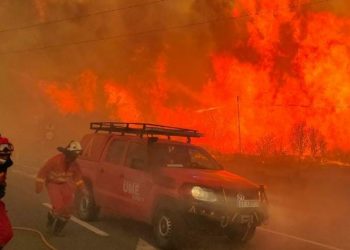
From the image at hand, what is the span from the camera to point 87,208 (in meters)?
9.63

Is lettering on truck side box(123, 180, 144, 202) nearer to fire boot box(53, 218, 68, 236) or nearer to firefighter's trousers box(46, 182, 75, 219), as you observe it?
firefighter's trousers box(46, 182, 75, 219)

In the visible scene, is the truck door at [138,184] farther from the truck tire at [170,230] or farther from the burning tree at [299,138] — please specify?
the burning tree at [299,138]

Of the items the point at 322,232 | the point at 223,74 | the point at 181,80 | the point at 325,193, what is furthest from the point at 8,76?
the point at 322,232

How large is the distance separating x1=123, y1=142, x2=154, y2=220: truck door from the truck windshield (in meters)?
0.18

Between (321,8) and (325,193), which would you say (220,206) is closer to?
(325,193)

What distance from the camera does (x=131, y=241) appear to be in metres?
7.94

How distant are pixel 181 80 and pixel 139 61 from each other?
231 inches

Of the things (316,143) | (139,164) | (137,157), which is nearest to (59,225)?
(139,164)

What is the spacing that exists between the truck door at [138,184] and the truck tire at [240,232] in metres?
1.38

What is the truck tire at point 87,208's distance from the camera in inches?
378

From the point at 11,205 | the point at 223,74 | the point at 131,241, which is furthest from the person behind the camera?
the point at 223,74

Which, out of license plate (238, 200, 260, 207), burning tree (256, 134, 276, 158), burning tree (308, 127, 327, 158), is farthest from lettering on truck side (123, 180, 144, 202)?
burning tree (256, 134, 276, 158)

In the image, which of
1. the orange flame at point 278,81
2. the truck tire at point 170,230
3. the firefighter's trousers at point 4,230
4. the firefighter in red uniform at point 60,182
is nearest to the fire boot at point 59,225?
the firefighter in red uniform at point 60,182

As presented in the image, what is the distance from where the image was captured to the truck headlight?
7301mm
